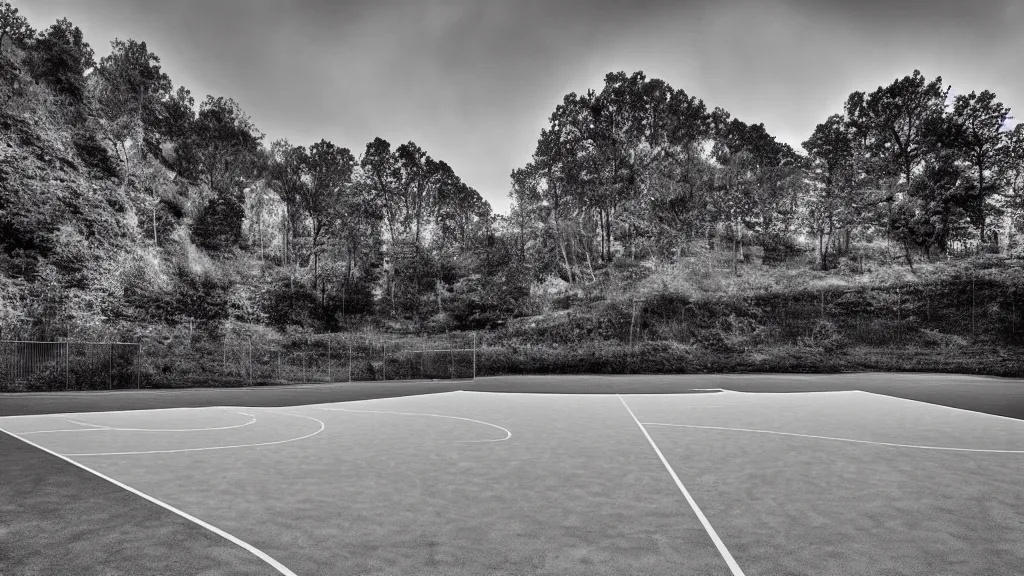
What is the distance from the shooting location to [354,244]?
47219 mm

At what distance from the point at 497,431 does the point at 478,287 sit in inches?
1381

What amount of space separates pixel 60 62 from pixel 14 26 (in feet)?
12.0

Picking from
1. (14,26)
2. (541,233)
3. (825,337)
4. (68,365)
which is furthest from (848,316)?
(14,26)

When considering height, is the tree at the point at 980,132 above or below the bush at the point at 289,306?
above

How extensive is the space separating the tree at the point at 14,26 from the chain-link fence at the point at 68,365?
2900 cm

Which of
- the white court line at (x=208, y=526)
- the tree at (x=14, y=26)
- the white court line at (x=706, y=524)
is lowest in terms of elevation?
the white court line at (x=706, y=524)

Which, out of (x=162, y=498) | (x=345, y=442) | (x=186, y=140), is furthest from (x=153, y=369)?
(x=186, y=140)

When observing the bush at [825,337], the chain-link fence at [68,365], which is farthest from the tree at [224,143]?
the bush at [825,337]

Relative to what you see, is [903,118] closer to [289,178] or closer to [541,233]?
[541,233]

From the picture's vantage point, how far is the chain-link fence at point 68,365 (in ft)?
74.2

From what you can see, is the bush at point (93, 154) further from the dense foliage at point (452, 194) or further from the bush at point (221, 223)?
the bush at point (221, 223)

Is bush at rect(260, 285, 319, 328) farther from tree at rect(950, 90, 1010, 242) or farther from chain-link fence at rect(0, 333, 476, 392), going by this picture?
tree at rect(950, 90, 1010, 242)

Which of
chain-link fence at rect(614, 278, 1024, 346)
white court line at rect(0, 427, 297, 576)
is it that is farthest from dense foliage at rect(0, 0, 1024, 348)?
white court line at rect(0, 427, 297, 576)

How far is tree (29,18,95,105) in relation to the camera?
39812 millimetres
